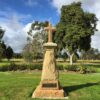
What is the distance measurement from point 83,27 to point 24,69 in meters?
22.8

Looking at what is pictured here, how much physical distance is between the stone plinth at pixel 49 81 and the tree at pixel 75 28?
38423 millimetres

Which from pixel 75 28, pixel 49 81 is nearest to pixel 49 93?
pixel 49 81

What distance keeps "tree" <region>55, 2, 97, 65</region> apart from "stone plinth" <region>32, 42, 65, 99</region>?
38.4m

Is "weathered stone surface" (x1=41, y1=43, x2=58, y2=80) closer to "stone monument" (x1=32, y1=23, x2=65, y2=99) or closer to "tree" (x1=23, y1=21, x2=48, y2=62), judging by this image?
"stone monument" (x1=32, y1=23, x2=65, y2=99)

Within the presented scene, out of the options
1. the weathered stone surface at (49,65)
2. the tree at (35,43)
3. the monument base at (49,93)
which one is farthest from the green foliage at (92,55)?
the monument base at (49,93)

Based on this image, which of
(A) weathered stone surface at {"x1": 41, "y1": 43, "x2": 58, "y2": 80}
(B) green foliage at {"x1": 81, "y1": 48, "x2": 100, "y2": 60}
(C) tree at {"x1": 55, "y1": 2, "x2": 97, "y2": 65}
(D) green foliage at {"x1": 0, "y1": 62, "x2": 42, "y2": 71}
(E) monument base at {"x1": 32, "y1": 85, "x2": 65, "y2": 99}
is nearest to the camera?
(E) monument base at {"x1": 32, "y1": 85, "x2": 65, "y2": 99}

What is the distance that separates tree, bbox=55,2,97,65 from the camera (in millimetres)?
55594

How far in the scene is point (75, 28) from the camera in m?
55.6

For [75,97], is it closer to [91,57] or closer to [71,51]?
[71,51]

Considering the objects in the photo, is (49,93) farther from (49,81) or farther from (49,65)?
(49,65)

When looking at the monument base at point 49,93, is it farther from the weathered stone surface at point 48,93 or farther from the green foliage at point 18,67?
the green foliage at point 18,67

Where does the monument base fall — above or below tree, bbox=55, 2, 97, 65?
below

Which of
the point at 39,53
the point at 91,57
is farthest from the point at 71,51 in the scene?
the point at 91,57

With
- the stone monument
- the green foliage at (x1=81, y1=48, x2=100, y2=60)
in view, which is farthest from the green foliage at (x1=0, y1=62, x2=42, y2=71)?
the green foliage at (x1=81, y1=48, x2=100, y2=60)
